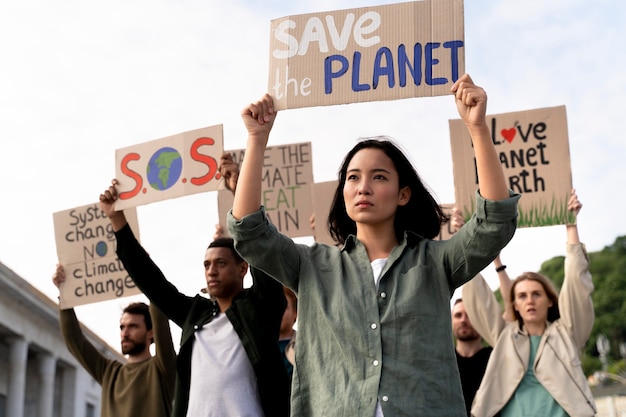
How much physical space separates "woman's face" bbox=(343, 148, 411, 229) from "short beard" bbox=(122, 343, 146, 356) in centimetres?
355

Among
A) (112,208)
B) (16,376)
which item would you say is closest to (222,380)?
(112,208)

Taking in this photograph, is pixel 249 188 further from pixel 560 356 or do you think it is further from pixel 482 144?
pixel 560 356

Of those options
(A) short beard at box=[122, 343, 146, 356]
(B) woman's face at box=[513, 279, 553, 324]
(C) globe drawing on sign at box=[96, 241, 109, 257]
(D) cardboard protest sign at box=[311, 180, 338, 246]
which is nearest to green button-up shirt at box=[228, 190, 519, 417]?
(B) woman's face at box=[513, 279, 553, 324]

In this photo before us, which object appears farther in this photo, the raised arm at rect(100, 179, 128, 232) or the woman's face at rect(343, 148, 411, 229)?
the raised arm at rect(100, 179, 128, 232)

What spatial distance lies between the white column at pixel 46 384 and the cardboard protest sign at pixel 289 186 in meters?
27.1

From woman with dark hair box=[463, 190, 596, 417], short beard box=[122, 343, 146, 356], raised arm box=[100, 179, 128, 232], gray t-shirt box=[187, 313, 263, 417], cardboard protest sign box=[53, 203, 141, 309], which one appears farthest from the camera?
cardboard protest sign box=[53, 203, 141, 309]

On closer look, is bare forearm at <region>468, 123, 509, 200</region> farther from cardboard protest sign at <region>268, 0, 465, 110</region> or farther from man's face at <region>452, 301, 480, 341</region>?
man's face at <region>452, 301, 480, 341</region>

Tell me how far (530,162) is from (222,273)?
305 cm

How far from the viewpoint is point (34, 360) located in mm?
35812

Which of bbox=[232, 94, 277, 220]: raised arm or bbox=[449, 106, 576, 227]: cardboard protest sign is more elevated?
bbox=[449, 106, 576, 227]: cardboard protest sign

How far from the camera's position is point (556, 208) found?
714 cm

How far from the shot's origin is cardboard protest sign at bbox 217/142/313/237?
8.50 meters

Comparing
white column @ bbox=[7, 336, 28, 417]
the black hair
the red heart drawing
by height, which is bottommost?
the black hair

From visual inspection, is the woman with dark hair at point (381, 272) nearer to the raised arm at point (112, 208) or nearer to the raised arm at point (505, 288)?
the raised arm at point (112, 208)
